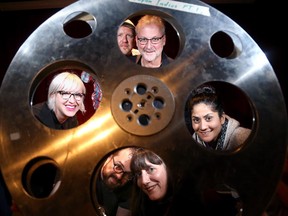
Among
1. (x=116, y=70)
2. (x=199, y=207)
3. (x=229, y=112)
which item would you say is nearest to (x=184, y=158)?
(x=199, y=207)

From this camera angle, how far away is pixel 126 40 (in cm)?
102

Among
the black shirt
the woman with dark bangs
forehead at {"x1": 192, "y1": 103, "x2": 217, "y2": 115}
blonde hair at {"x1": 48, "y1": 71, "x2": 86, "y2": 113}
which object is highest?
blonde hair at {"x1": 48, "y1": 71, "x2": 86, "y2": 113}

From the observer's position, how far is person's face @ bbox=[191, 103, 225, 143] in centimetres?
84

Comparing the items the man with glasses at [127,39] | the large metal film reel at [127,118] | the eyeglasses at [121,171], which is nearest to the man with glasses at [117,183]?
the eyeglasses at [121,171]

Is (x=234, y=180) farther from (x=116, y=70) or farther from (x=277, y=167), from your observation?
(x=116, y=70)

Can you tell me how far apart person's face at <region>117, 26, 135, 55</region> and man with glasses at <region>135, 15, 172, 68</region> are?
4.4 inches

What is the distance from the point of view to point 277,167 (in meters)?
0.60

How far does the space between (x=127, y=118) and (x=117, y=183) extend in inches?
10.4

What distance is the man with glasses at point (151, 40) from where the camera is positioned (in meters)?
0.86

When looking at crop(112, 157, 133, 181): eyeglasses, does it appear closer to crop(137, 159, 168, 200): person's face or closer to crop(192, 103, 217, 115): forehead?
crop(137, 159, 168, 200): person's face

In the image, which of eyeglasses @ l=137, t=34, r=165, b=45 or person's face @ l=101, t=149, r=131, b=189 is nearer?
person's face @ l=101, t=149, r=131, b=189

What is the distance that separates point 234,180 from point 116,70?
0.33 m

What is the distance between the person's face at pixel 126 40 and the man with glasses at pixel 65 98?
0.61ft

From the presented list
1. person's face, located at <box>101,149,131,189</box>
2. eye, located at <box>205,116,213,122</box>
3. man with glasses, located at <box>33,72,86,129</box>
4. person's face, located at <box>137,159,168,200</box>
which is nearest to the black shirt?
man with glasses, located at <box>33,72,86,129</box>
